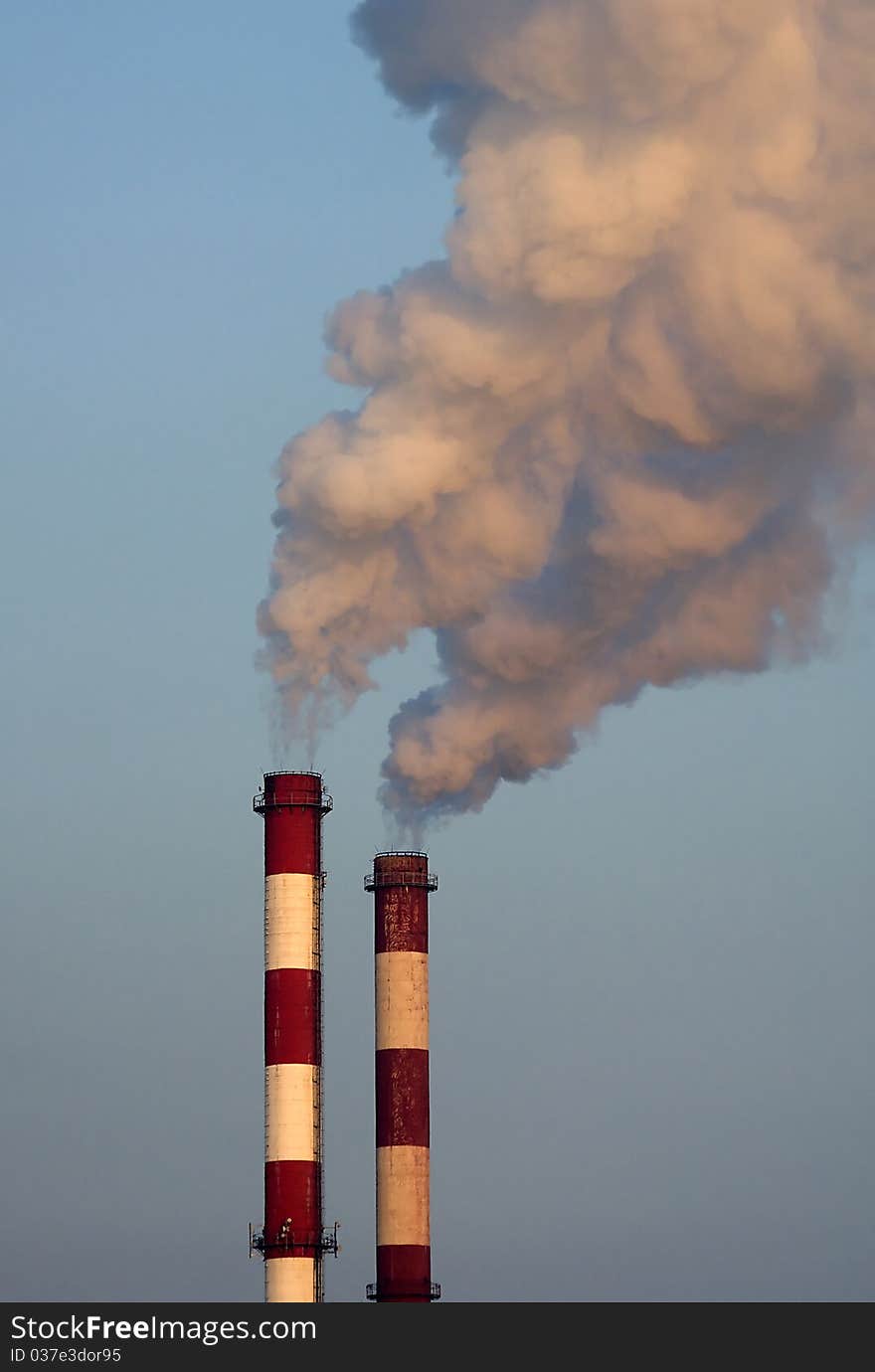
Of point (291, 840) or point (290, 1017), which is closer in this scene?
point (290, 1017)

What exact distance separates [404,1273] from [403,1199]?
1.53 m

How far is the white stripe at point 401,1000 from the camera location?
6562cm

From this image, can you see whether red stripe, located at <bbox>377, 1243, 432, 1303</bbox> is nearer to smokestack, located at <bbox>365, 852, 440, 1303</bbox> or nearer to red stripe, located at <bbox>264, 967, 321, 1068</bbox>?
smokestack, located at <bbox>365, 852, 440, 1303</bbox>

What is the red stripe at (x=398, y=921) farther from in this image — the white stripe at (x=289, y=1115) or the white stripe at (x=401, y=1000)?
the white stripe at (x=289, y=1115)

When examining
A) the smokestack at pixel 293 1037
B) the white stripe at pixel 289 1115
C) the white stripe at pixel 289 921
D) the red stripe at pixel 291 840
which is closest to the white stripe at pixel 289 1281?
the smokestack at pixel 293 1037

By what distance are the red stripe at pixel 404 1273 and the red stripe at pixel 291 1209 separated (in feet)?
8.09

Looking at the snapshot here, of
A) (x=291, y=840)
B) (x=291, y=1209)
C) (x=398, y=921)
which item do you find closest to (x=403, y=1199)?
(x=291, y=1209)

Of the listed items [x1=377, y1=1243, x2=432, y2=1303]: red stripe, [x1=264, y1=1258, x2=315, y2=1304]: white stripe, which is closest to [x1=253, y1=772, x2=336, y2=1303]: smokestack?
[x1=264, y1=1258, x2=315, y2=1304]: white stripe

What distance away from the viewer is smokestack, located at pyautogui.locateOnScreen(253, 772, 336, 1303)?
204 feet

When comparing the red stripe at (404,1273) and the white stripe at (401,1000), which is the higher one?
the white stripe at (401,1000)

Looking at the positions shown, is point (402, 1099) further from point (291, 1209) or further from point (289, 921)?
point (289, 921)

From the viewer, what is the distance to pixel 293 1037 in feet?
207
